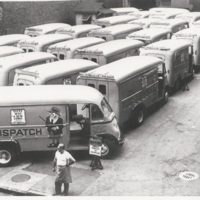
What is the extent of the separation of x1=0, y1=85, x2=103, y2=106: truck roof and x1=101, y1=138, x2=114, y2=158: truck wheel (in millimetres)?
1327

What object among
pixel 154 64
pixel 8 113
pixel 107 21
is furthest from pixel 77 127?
pixel 107 21

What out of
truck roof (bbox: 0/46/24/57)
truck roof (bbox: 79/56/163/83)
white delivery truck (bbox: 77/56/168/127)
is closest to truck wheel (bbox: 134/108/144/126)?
white delivery truck (bbox: 77/56/168/127)

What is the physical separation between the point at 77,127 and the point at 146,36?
10.6 m

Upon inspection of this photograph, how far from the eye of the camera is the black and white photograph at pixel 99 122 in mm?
11570

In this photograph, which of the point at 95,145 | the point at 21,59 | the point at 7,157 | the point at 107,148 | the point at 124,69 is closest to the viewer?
the point at 95,145

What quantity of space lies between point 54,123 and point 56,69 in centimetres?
451

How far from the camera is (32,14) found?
101ft

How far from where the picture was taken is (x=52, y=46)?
21109 millimetres

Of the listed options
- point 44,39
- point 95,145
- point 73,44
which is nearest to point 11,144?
point 95,145

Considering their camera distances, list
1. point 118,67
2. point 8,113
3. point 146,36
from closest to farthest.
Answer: point 8,113, point 118,67, point 146,36

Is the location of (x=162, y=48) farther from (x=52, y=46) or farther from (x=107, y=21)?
(x=107, y=21)

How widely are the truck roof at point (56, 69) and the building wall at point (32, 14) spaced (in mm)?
11956

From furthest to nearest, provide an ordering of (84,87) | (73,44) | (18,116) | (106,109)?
(73,44), (84,87), (106,109), (18,116)

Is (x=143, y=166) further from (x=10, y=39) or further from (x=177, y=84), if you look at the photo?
(x=10, y=39)
